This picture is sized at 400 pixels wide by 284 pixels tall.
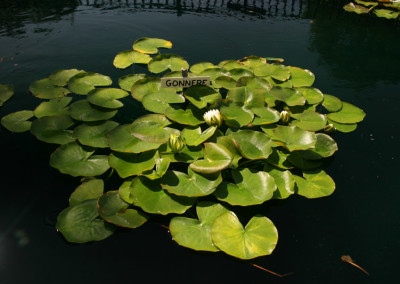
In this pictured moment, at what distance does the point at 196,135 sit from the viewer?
2000 mm

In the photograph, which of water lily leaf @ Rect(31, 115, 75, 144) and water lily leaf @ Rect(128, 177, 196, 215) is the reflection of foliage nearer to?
water lily leaf @ Rect(128, 177, 196, 215)

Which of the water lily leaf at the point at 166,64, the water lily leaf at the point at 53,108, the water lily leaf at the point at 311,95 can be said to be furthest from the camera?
the water lily leaf at the point at 166,64

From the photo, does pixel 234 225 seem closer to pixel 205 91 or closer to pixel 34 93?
pixel 205 91

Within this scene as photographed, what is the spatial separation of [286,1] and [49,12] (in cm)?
448

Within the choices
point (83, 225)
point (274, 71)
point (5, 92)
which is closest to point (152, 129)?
point (83, 225)

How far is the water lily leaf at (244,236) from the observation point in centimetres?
142

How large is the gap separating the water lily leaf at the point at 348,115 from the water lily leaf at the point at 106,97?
1967 millimetres

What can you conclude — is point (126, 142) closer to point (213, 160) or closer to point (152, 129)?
point (152, 129)

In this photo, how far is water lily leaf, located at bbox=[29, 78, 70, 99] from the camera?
8.26 feet

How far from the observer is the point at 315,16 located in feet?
15.8

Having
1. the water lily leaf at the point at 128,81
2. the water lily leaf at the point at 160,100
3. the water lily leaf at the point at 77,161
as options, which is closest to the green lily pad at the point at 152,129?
the water lily leaf at the point at 160,100

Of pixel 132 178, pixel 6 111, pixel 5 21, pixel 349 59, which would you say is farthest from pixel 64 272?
pixel 5 21

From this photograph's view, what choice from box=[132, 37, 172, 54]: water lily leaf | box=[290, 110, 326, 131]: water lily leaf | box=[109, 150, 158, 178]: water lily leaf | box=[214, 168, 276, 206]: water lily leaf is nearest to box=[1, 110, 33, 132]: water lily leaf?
box=[109, 150, 158, 178]: water lily leaf

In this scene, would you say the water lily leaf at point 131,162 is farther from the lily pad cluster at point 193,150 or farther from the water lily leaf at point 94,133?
the water lily leaf at point 94,133
